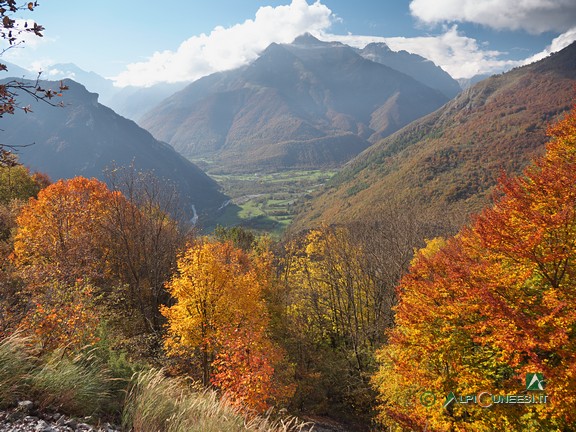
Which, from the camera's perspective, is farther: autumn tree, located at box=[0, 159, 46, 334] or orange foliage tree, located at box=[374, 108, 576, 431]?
orange foliage tree, located at box=[374, 108, 576, 431]

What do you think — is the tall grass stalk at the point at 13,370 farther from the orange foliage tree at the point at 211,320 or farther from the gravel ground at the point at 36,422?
the orange foliage tree at the point at 211,320

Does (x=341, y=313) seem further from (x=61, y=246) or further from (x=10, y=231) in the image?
(x=10, y=231)

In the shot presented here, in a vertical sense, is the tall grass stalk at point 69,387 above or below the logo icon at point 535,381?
above

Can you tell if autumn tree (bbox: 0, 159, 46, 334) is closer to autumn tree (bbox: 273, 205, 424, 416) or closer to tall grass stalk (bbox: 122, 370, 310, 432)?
tall grass stalk (bbox: 122, 370, 310, 432)

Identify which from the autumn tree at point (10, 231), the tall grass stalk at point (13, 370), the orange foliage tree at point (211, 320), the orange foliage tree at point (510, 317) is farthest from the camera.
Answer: the orange foliage tree at point (211, 320)

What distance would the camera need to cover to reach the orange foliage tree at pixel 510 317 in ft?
39.7

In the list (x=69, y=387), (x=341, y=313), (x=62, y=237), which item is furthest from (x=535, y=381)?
(x=62, y=237)

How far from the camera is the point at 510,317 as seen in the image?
42.4 feet

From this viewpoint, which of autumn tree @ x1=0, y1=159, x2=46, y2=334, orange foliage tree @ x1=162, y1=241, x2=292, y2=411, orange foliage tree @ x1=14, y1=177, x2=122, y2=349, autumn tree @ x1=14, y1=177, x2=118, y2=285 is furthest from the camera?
autumn tree @ x1=14, y1=177, x2=118, y2=285

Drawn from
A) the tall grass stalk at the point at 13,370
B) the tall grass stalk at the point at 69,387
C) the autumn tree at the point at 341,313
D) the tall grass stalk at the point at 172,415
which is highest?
the tall grass stalk at the point at 13,370

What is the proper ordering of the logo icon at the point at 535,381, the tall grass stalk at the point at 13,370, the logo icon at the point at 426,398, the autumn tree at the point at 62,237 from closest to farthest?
1. the tall grass stalk at the point at 13,370
2. the logo icon at the point at 426,398
3. the logo icon at the point at 535,381
4. the autumn tree at the point at 62,237

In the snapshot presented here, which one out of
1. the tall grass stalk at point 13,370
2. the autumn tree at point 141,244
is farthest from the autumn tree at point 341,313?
the tall grass stalk at point 13,370

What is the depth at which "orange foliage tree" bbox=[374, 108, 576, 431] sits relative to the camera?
1210 centimetres


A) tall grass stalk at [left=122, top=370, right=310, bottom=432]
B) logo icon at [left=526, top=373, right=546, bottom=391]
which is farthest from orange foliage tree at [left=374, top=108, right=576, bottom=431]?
tall grass stalk at [left=122, top=370, right=310, bottom=432]
